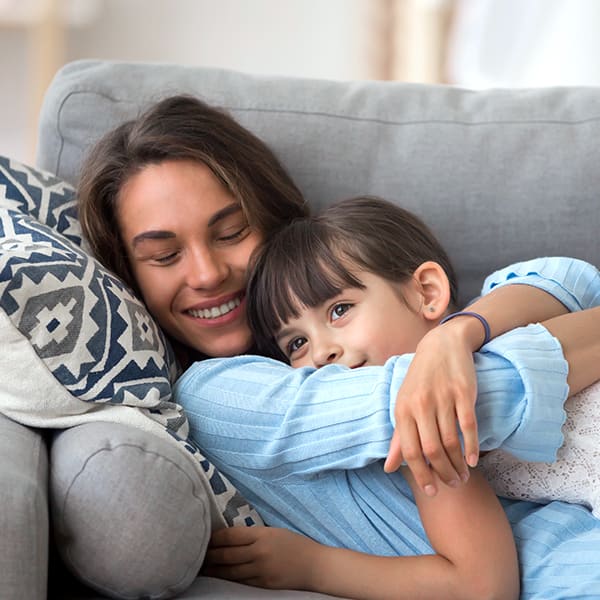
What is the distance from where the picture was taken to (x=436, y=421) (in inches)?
36.2

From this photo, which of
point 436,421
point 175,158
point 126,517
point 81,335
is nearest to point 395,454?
point 436,421

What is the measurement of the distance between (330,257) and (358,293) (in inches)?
2.7

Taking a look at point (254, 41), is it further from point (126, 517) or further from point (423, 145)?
point (126, 517)

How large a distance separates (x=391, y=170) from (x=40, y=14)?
2.52 m

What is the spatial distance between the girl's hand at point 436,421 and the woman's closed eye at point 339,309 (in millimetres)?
267

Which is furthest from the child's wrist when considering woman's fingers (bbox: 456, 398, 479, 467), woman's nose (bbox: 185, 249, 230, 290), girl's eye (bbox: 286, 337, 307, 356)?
woman's nose (bbox: 185, 249, 230, 290)

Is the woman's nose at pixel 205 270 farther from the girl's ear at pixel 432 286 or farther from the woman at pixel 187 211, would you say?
the girl's ear at pixel 432 286

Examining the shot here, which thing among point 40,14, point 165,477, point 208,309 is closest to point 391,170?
point 208,309

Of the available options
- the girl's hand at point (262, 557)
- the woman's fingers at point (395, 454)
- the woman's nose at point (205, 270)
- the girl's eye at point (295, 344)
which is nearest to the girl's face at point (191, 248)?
the woman's nose at point (205, 270)

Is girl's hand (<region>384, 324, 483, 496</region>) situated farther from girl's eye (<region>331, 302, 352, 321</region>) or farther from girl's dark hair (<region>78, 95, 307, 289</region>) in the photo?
girl's dark hair (<region>78, 95, 307, 289</region>)

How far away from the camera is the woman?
1377 mm

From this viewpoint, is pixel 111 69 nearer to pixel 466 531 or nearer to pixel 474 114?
pixel 474 114

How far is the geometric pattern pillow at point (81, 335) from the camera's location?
3.38 feet

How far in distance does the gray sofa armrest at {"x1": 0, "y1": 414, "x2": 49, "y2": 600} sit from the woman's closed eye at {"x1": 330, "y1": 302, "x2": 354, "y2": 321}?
0.46 meters
